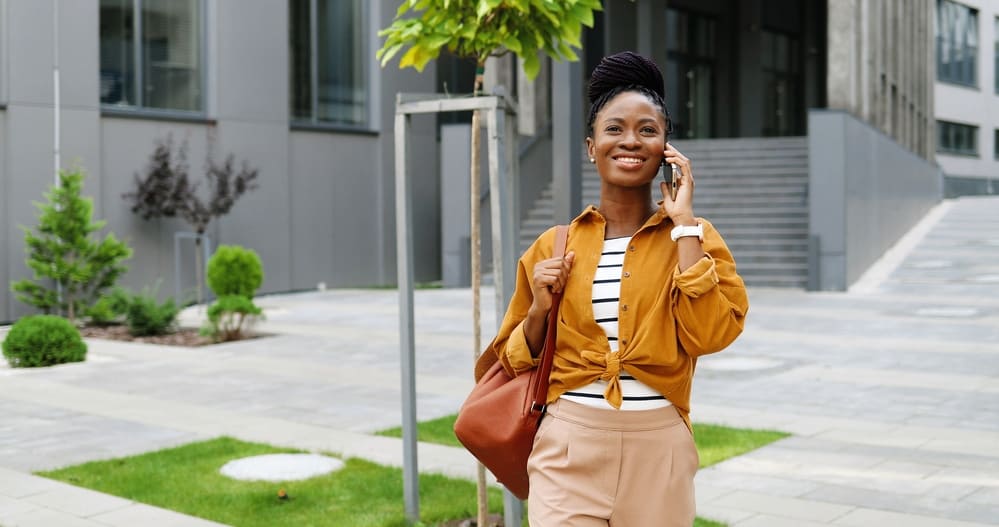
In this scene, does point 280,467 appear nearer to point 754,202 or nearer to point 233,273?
point 233,273

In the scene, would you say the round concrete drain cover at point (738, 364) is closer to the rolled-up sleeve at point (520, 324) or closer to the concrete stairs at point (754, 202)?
the concrete stairs at point (754, 202)

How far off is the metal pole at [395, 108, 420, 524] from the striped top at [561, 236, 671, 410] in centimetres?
271

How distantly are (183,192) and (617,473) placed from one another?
16396 mm

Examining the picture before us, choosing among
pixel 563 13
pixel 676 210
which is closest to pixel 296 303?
pixel 563 13

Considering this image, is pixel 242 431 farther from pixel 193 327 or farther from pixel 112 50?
pixel 112 50

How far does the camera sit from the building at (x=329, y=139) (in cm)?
1730

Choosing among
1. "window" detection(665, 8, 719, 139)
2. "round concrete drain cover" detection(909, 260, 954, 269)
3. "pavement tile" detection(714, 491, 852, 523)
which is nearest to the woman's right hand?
"pavement tile" detection(714, 491, 852, 523)

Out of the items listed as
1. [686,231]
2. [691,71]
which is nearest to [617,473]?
[686,231]

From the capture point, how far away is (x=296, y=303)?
19.4 m

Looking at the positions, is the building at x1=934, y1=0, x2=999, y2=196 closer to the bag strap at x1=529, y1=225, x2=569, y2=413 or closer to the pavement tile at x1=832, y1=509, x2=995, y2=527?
the pavement tile at x1=832, y1=509, x2=995, y2=527

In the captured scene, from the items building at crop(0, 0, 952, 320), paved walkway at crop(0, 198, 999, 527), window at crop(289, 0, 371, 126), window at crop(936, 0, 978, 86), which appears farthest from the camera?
window at crop(936, 0, 978, 86)

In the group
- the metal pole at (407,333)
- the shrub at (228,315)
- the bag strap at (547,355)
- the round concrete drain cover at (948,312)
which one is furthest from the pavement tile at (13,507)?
the round concrete drain cover at (948,312)

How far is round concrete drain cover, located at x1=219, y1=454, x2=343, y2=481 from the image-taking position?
6848 millimetres

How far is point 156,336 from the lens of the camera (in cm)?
1499
